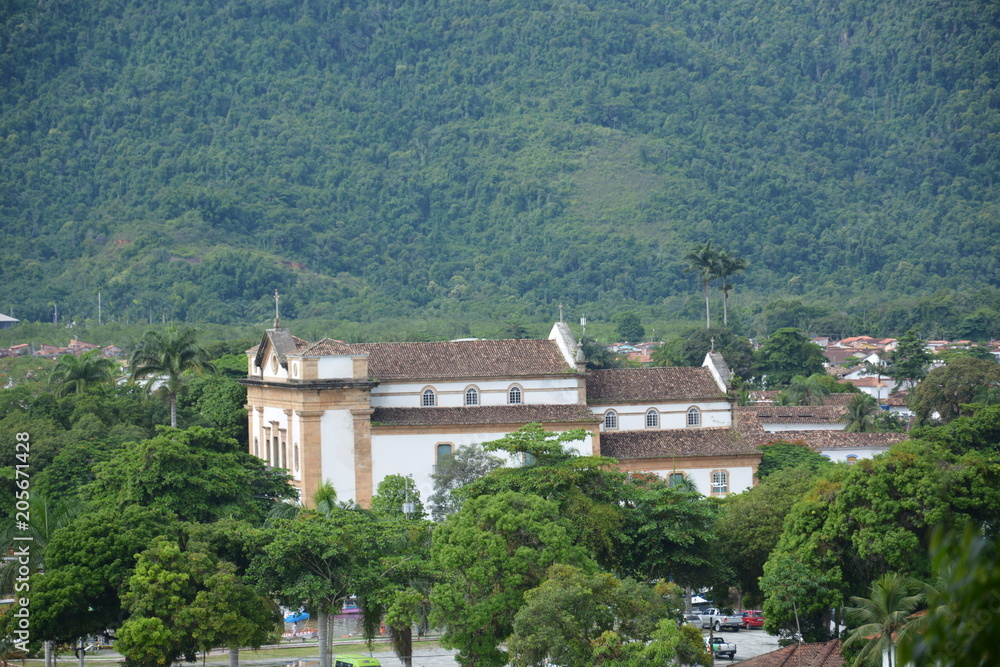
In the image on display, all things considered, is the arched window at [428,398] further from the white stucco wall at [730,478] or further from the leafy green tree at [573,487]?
the leafy green tree at [573,487]

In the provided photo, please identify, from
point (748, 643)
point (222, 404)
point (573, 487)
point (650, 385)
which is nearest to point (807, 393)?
point (650, 385)

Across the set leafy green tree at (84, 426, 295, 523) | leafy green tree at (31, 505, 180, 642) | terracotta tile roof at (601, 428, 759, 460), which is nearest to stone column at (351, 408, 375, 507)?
leafy green tree at (84, 426, 295, 523)

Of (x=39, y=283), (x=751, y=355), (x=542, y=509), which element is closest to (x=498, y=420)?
(x=542, y=509)

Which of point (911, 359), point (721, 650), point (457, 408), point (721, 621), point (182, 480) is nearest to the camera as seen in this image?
point (721, 650)

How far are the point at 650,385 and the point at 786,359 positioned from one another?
5854cm

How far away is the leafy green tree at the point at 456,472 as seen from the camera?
4847 centimetres

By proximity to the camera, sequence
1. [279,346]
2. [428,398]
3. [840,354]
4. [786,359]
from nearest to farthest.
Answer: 1. [428,398]
2. [279,346]
3. [786,359]
4. [840,354]

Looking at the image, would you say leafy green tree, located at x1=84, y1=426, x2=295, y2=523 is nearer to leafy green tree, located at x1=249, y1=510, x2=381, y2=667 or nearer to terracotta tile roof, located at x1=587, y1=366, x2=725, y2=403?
leafy green tree, located at x1=249, y1=510, x2=381, y2=667

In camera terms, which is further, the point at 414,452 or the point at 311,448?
the point at 414,452

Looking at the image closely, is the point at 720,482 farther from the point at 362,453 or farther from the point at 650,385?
the point at 362,453

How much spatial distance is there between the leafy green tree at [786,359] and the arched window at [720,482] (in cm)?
5827

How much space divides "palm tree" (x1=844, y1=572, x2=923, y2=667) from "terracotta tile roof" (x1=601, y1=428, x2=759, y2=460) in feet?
70.1

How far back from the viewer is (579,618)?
103ft

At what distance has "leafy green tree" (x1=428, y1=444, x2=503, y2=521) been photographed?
48.5 metres
